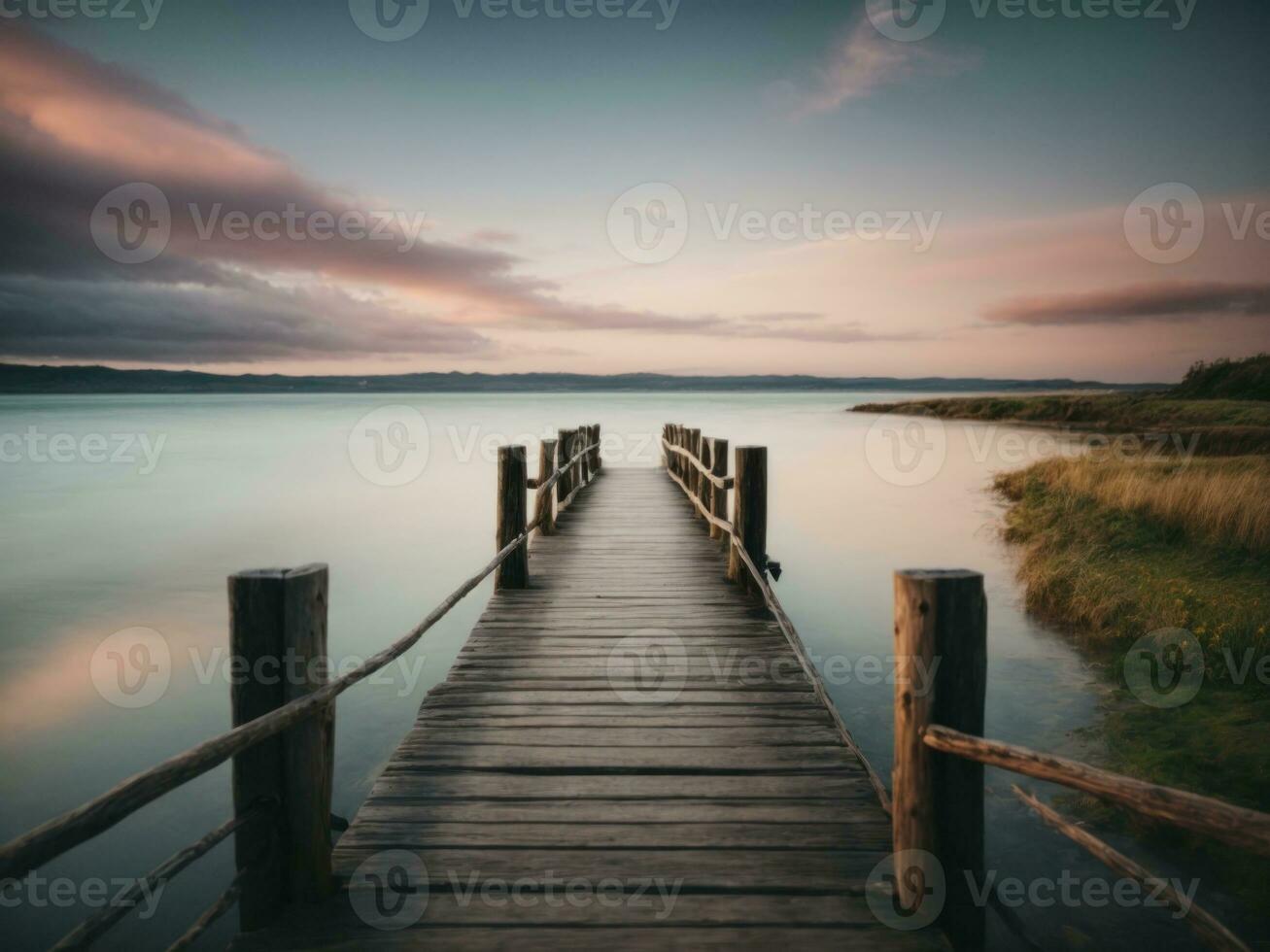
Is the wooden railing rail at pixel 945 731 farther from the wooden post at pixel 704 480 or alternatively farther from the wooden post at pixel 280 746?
the wooden post at pixel 704 480

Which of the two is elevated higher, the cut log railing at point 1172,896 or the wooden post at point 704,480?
the wooden post at point 704,480

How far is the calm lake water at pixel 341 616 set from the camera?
4.55 meters

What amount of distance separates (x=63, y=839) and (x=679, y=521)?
9051 millimetres

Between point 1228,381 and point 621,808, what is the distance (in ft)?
167

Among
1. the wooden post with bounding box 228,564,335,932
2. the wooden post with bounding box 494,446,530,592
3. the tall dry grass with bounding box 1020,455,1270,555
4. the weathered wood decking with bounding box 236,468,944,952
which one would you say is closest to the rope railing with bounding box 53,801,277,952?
the wooden post with bounding box 228,564,335,932

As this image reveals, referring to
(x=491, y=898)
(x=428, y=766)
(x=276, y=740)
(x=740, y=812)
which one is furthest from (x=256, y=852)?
(x=740, y=812)

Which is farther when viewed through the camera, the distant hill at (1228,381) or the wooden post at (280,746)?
the distant hill at (1228,381)

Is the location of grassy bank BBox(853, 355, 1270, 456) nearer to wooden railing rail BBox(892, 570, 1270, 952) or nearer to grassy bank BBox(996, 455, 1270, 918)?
grassy bank BBox(996, 455, 1270, 918)

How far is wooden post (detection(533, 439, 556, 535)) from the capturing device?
9184 millimetres

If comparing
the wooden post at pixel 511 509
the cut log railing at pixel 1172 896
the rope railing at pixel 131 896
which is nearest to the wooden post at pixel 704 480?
the wooden post at pixel 511 509

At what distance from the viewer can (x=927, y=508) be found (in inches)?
679

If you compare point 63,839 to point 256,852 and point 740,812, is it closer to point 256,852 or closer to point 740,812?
point 256,852

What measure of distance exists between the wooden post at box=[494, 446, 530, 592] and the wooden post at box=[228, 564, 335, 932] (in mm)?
3965

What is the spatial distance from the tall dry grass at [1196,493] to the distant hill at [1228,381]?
3125cm
